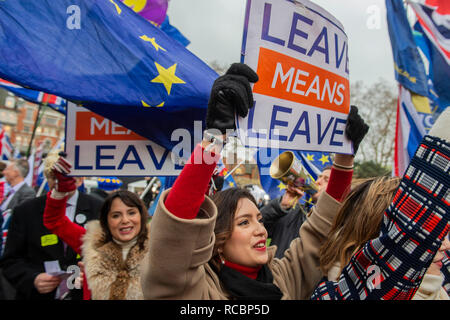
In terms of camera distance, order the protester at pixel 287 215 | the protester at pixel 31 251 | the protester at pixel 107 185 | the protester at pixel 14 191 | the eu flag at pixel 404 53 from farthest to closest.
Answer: the protester at pixel 107 185
the protester at pixel 14 191
the eu flag at pixel 404 53
the protester at pixel 287 215
the protester at pixel 31 251

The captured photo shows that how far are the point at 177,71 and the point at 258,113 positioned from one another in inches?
31.0

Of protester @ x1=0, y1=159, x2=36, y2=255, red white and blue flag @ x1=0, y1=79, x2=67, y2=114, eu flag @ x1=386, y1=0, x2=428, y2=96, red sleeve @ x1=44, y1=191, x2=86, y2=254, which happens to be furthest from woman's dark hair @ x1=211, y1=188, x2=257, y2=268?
protester @ x1=0, y1=159, x2=36, y2=255

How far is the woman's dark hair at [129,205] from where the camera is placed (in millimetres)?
2535

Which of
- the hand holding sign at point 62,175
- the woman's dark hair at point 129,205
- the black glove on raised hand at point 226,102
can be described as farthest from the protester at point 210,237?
the hand holding sign at point 62,175

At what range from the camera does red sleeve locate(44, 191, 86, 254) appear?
2.46 metres

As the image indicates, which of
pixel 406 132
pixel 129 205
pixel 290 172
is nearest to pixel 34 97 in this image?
pixel 129 205

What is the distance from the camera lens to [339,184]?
210cm

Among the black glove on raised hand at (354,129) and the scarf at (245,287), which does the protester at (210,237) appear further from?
the black glove on raised hand at (354,129)

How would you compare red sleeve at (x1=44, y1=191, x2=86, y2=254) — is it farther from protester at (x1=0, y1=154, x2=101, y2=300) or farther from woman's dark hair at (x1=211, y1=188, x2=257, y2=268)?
woman's dark hair at (x1=211, y1=188, x2=257, y2=268)

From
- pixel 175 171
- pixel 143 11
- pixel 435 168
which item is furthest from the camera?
pixel 143 11

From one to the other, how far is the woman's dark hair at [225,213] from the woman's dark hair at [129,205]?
89 cm
